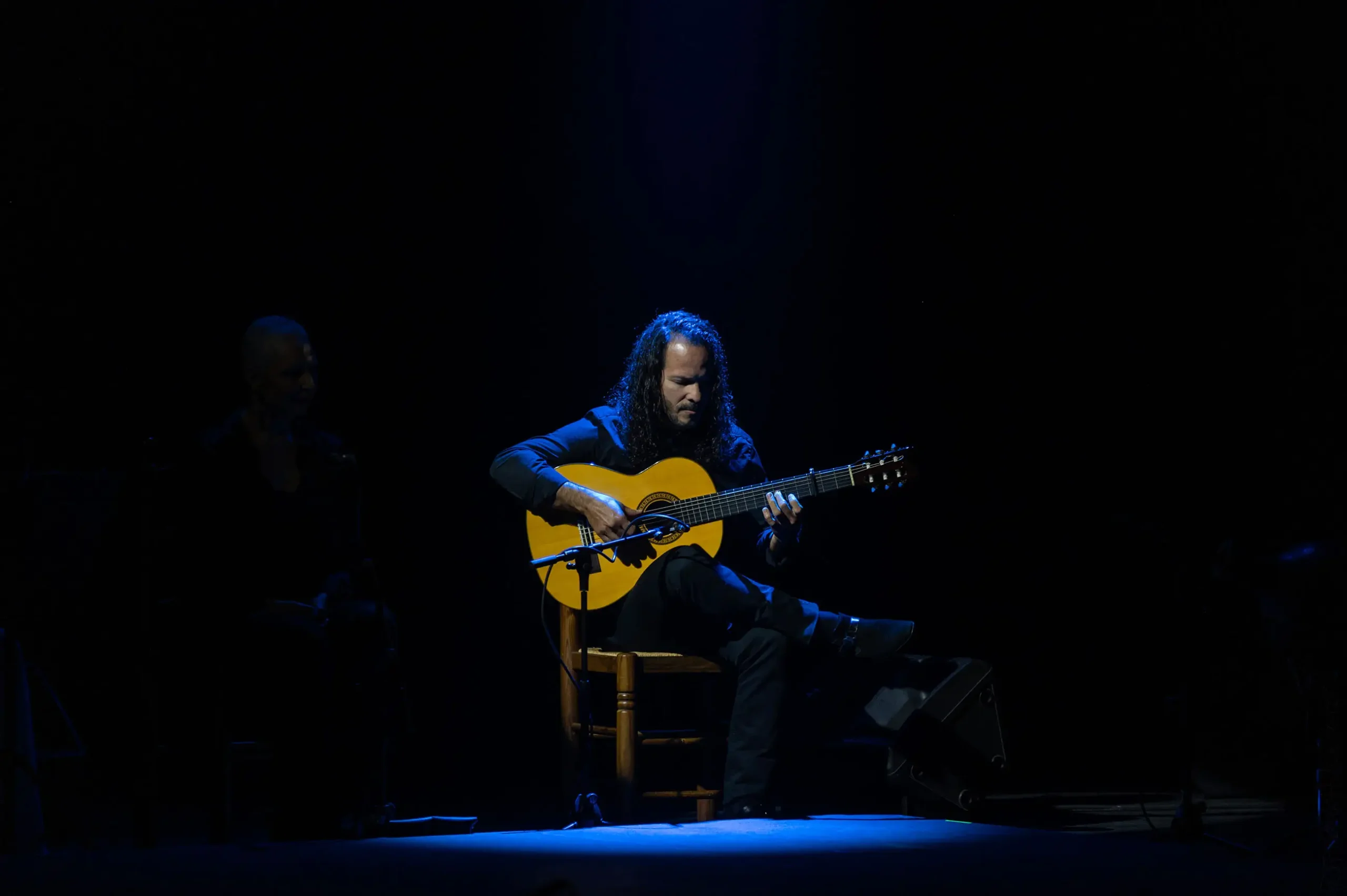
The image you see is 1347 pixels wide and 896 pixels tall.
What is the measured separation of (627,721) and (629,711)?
0.09 feet

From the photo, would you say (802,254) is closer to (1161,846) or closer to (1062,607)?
(1062,607)

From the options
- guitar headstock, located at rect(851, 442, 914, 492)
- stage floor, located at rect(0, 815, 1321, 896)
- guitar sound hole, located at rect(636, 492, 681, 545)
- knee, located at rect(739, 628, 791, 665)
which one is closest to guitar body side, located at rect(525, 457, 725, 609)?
guitar sound hole, located at rect(636, 492, 681, 545)

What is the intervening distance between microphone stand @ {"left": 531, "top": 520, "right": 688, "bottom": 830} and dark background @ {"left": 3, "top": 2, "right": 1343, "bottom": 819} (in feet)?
2.15

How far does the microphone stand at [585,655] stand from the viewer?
3.12 meters

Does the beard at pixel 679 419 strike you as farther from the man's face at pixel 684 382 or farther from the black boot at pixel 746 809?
the black boot at pixel 746 809

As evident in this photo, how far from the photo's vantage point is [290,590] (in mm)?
3129

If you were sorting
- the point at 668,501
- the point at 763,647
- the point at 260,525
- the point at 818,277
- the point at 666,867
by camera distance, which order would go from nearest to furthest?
1. the point at 666,867
2. the point at 260,525
3. the point at 763,647
4. the point at 668,501
5. the point at 818,277

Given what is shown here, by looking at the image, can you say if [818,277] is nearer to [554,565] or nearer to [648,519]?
[648,519]

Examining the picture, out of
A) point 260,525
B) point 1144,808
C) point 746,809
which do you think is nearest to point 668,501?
point 746,809

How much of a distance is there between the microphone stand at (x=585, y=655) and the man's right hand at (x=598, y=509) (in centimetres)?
3

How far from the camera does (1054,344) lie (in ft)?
14.2

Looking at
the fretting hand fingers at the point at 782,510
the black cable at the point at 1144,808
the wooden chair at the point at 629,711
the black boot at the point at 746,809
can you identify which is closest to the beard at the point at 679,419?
the fretting hand fingers at the point at 782,510

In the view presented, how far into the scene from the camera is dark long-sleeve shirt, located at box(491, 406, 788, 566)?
356 centimetres

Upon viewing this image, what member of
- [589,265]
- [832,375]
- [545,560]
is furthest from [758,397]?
[545,560]
